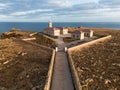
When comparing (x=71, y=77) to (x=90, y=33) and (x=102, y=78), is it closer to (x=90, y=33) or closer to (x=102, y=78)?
(x=102, y=78)

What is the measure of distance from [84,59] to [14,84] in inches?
642

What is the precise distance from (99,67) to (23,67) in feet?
43.4

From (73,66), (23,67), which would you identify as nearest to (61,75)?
(73,66)

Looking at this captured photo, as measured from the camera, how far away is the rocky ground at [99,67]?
25.6 metres

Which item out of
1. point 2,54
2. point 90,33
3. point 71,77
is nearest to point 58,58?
point 71,77

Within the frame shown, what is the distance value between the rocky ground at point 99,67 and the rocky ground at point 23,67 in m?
5.83

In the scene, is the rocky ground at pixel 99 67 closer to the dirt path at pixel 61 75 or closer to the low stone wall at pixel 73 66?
the low stone wall at pixel 73 66

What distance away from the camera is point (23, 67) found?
3281cm

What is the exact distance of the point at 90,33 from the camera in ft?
211

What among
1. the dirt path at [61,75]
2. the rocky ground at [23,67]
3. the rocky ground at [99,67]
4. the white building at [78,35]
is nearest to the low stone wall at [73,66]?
the dirt path at [61,75]

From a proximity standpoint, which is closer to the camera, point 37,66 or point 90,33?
point 37,66

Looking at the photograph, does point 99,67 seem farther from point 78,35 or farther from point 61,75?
point 78,35

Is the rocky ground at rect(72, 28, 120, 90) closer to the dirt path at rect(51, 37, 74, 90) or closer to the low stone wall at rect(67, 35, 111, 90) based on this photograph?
the low stone wall at rect(67, 35, 111, 90)

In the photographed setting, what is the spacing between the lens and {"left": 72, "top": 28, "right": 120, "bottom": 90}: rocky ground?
25.6 meters
